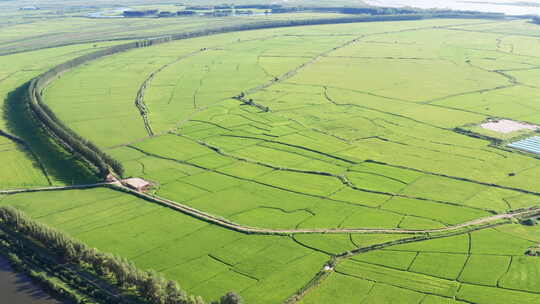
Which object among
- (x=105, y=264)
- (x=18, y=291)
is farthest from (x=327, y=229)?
(x=18, y=291)

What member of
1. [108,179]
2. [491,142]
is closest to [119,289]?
[108,179]

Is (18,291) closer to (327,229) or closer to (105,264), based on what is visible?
(105,264)

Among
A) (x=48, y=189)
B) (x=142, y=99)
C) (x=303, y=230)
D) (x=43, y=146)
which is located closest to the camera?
(x=303, y=230)

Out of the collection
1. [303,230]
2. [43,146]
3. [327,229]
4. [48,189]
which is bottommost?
[48,189]

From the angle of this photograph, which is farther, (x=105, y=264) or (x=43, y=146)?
(x=43, y=146)

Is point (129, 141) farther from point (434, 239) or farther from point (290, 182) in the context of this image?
point (434, 239)

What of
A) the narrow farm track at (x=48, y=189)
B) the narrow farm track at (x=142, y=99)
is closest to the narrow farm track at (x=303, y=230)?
the narrow farm track at (x=48, y=189)
